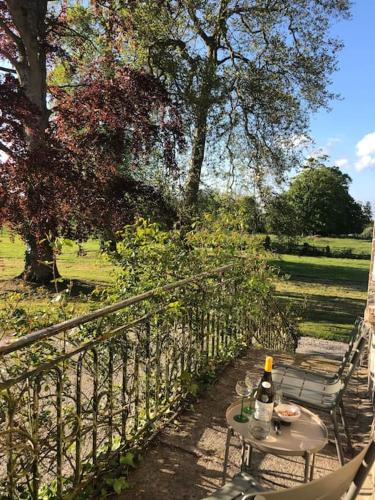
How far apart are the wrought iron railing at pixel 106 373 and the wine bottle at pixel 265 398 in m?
0.87

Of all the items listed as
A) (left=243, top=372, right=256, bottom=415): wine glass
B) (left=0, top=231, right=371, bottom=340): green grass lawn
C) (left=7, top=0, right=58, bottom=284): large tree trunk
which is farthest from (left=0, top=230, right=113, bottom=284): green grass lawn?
(left=243, top=372, right=256, bottom=415): wine glass

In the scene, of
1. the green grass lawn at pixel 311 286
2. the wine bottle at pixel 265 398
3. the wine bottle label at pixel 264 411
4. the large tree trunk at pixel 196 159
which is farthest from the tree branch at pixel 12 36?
the wine bottle label at pixel 264 411

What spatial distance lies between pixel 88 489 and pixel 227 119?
10.6 m

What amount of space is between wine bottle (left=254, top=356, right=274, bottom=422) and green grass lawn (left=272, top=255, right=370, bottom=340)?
5.30 meters

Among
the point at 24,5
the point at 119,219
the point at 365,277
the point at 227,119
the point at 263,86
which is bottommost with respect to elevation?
the point at 365,277

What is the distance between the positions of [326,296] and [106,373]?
1461 centimetres

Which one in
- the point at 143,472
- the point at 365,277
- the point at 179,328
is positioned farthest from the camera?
the point at 365,277

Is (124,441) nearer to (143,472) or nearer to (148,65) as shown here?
(143,472)

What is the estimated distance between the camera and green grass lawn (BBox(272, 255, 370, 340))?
1096 cm

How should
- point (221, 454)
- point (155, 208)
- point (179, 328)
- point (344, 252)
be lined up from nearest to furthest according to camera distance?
point (221, 454) < point (179, 328) < point (155, 208) < point (344, 252)

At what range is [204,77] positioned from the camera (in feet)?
34.1

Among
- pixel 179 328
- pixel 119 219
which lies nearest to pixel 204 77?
pixel 119 219

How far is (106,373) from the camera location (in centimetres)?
317

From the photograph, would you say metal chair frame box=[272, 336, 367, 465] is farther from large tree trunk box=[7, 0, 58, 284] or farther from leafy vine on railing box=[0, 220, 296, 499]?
large tree trunk box=[7, 0, 58, 284]
